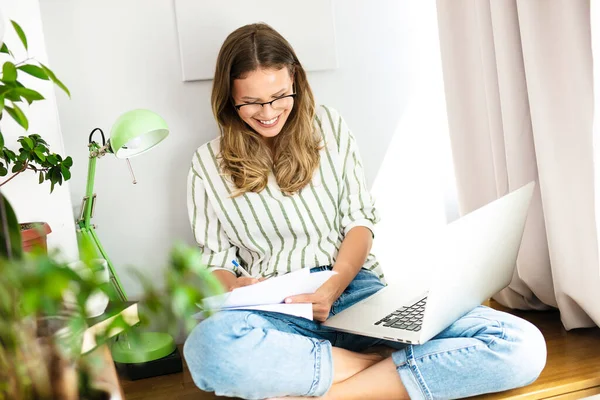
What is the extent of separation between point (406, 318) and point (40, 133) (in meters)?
1.08

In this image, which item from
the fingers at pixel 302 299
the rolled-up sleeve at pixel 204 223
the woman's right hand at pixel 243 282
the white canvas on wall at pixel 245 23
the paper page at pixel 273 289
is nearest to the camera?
the paper page at pixel 273 289

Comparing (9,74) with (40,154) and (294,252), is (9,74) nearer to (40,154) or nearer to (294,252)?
(40,154)

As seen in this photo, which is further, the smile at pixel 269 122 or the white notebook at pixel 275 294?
the smile at pixel 269 122

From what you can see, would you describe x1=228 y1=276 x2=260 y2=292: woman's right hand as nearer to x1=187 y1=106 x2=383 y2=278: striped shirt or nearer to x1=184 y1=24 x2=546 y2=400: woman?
x1=184 y1=24 x2=546 y2=400: woman

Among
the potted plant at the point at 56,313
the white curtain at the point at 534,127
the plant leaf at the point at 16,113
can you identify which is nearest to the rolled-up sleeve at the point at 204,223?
the white curtain at the point at 534,127

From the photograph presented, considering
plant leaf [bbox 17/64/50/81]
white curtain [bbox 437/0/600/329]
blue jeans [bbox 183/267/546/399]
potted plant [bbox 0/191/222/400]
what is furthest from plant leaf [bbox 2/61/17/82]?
white curtain [bbox 437/0/600/329]

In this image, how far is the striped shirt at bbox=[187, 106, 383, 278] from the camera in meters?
2.00

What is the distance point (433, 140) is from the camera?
8.00 ft

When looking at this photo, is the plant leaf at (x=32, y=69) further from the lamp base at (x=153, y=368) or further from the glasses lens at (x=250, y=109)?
the lamp base at (x=153, y=368)

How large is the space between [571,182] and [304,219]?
2.37ft

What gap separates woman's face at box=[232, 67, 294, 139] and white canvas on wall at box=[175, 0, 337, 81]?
31 cm

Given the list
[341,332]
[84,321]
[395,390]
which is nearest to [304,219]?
[341,332]

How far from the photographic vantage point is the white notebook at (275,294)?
159 cm

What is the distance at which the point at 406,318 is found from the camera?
5.81 feet
